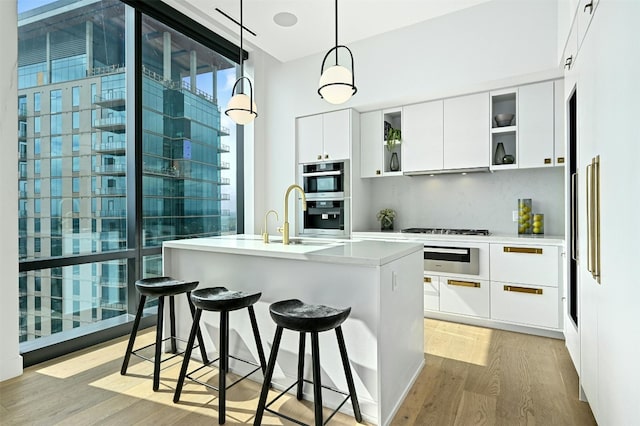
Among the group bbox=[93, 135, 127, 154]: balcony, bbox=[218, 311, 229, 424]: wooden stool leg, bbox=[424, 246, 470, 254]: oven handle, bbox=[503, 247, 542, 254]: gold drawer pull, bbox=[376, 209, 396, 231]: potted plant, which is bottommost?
bbox=[218, 311, 229, 424]: wooden stool leg

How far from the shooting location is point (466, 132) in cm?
369

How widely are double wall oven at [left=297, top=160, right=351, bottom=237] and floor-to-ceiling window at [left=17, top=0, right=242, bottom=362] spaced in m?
1.19

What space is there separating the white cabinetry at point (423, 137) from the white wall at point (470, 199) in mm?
366

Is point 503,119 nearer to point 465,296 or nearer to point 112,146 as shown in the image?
point 465,296

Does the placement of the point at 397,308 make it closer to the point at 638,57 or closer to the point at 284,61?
the point at 638,57

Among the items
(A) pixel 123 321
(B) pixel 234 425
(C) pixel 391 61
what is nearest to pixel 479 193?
(C) pixel 391 61

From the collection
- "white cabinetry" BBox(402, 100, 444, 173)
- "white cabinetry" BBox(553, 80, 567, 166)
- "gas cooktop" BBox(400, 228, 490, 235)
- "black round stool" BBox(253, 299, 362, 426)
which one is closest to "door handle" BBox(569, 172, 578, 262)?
"white cabinetry" BBox(553, 80, 567, 166)

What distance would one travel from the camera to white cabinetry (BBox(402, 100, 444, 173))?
12.6ft

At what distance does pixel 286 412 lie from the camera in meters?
2.04

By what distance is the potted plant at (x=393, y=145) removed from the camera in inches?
162

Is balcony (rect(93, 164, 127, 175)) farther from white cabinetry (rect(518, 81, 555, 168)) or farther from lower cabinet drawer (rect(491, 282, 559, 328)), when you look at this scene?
white cabinetry (rect(518, 81, 555, 168))

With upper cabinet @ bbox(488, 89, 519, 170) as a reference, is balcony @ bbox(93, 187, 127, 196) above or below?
below

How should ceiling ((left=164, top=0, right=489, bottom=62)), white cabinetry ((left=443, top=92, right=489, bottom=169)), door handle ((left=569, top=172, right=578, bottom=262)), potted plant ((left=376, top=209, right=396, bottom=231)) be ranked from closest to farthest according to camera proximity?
door handle ((left=569, top=172, right=578, bottom=262))
ceiling ((left=164, top=0, right=489, bottom=62))
white cabinetry ((left=443, top=92, right=489, bottom=169))
potted plant ((left=376, top=209, right=396, bottom=231))

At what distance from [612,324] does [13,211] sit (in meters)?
3.49
